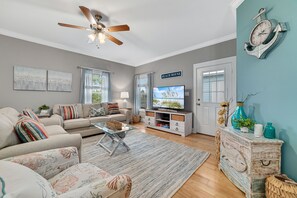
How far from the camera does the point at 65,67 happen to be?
12.6 ft

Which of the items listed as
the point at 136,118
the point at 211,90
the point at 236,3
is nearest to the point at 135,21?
the point at 236,3

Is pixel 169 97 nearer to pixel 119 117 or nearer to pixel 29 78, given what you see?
pixel 119 117

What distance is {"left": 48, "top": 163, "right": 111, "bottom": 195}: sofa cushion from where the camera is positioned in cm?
95

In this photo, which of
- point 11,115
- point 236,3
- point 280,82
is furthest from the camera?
point 236,3

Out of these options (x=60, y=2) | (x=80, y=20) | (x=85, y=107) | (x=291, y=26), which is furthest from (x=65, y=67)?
(x=291, y=26)

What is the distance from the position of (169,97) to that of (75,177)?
3.42 meters

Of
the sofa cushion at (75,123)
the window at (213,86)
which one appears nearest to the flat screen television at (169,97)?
the window at (213,86)

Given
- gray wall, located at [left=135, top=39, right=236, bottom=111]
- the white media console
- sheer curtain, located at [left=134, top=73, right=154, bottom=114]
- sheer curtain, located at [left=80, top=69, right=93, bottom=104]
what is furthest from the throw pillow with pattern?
gray wall, located at [left=135, top=39, right=236, bottom=111]

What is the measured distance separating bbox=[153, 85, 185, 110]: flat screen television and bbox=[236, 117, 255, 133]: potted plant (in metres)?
2.15

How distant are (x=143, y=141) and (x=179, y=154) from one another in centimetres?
98

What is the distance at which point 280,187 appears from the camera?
1.09m

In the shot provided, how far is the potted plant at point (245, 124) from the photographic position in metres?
1.55

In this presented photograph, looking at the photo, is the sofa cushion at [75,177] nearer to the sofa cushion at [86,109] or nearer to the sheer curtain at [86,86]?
the sofa cushion at [86,109]

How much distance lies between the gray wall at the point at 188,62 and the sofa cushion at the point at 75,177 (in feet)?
11.0
